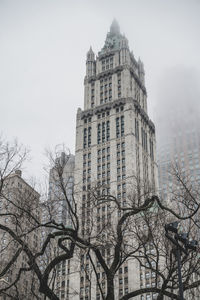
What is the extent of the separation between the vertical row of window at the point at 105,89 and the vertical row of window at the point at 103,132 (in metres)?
7.78

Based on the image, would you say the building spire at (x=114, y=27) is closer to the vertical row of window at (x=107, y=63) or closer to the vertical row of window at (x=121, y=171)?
the vertical row of window at (x=107, y=63)

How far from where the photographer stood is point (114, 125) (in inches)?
4045

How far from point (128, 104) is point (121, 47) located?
22286 mm

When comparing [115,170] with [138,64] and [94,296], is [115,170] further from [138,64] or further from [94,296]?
[138,64]

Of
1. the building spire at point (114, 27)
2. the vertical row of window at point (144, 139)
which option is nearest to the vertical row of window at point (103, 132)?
the vertical row of window at point (144, 139)

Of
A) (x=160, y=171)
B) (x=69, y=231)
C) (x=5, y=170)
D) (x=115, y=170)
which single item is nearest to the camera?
(x=69, y=231)

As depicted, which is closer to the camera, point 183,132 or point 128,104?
point 128,104

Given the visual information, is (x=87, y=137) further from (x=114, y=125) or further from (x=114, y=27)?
(x=114, y=27)

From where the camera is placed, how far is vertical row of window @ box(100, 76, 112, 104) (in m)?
110

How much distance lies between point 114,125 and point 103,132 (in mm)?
3332

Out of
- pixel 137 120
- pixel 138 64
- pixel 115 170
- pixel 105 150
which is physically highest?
pixel 138 64

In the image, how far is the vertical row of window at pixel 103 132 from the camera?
10178cm

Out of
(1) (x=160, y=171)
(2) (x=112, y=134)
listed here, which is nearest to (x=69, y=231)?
(2) (x=112, y=134)

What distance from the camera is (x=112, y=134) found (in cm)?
10112
